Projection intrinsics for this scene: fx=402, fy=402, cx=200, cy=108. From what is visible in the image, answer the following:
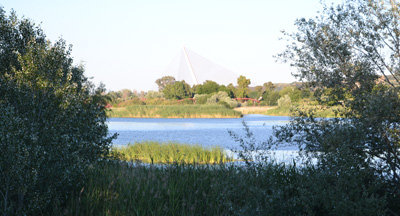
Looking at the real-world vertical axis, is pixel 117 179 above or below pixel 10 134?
below

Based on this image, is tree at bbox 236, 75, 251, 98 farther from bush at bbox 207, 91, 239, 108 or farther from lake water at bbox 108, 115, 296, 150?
lake water at bbox 108, 115, 296, 150

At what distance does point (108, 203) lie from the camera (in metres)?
6.32

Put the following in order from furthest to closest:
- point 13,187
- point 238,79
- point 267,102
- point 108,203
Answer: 1. point 238,79
2. point 267,102
3. point 108,203
4. point 13,187

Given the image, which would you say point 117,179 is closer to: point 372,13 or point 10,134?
point 10,134

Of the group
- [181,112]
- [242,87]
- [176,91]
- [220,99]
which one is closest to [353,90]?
[181,112]

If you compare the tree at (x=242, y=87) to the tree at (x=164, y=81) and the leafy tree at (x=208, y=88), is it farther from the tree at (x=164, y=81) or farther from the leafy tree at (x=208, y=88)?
the tree at (x=164, y=81)

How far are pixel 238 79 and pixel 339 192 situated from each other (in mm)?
93353

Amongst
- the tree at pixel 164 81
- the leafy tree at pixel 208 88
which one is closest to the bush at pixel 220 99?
the leafy tree at pixel 208 88

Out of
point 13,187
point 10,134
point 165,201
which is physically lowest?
point 165,201

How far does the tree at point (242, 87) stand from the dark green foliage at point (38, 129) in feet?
270

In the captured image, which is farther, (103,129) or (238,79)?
(238,79)

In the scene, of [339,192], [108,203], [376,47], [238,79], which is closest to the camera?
[339,192]

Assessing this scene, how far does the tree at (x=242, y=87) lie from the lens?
91.4m

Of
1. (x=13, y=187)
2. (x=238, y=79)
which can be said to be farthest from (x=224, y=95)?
(x=13, y=187)
